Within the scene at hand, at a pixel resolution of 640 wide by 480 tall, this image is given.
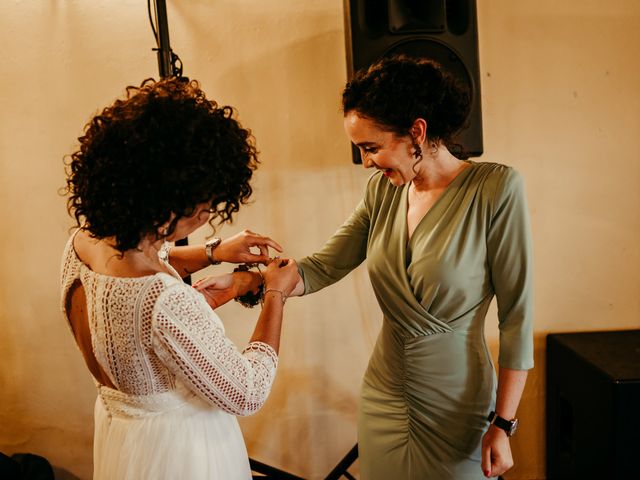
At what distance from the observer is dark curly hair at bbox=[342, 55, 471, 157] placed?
1140 millimetres

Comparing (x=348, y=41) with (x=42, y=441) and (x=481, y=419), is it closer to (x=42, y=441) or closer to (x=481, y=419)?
(x=481, y=419)

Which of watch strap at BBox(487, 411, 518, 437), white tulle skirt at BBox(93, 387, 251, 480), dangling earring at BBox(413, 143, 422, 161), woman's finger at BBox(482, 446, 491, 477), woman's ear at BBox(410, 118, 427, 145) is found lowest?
woman's finger at BBox(482, 446, 491, 477)

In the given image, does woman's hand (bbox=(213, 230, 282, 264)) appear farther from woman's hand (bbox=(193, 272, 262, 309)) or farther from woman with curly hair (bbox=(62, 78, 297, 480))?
woman with curly hair (bbox=(62, 78, 297, 480))

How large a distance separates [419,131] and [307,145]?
32.8 inches

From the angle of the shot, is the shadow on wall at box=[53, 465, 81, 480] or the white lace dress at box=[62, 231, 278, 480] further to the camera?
the shadow on wall at box=[53, 465, 81, 480]

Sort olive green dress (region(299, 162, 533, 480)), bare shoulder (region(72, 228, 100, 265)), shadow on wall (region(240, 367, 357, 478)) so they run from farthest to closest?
1. shadow on wall (region(240, 367, 357, 478))
2. olive green dress (region(299, 162, 533, 480))
3. bare shoulder (region(72, 228, 100, 265))

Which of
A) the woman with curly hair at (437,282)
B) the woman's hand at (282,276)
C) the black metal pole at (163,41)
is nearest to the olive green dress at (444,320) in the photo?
the woman with curly hair at (437,282)

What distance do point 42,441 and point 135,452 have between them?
1.49 metres

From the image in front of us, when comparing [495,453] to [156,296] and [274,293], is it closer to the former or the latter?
[274,293]

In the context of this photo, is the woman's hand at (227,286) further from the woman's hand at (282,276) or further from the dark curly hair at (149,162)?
the dark curly hair at (149,162)

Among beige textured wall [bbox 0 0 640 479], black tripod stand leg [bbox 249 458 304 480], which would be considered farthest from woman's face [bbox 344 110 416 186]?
black tripod stand leg [bbox 249 458 304 480]

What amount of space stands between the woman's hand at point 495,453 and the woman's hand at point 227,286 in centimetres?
71

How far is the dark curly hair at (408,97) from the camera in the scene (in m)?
1.14

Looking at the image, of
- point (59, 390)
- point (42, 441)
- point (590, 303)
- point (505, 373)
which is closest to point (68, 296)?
point (505, 373)
